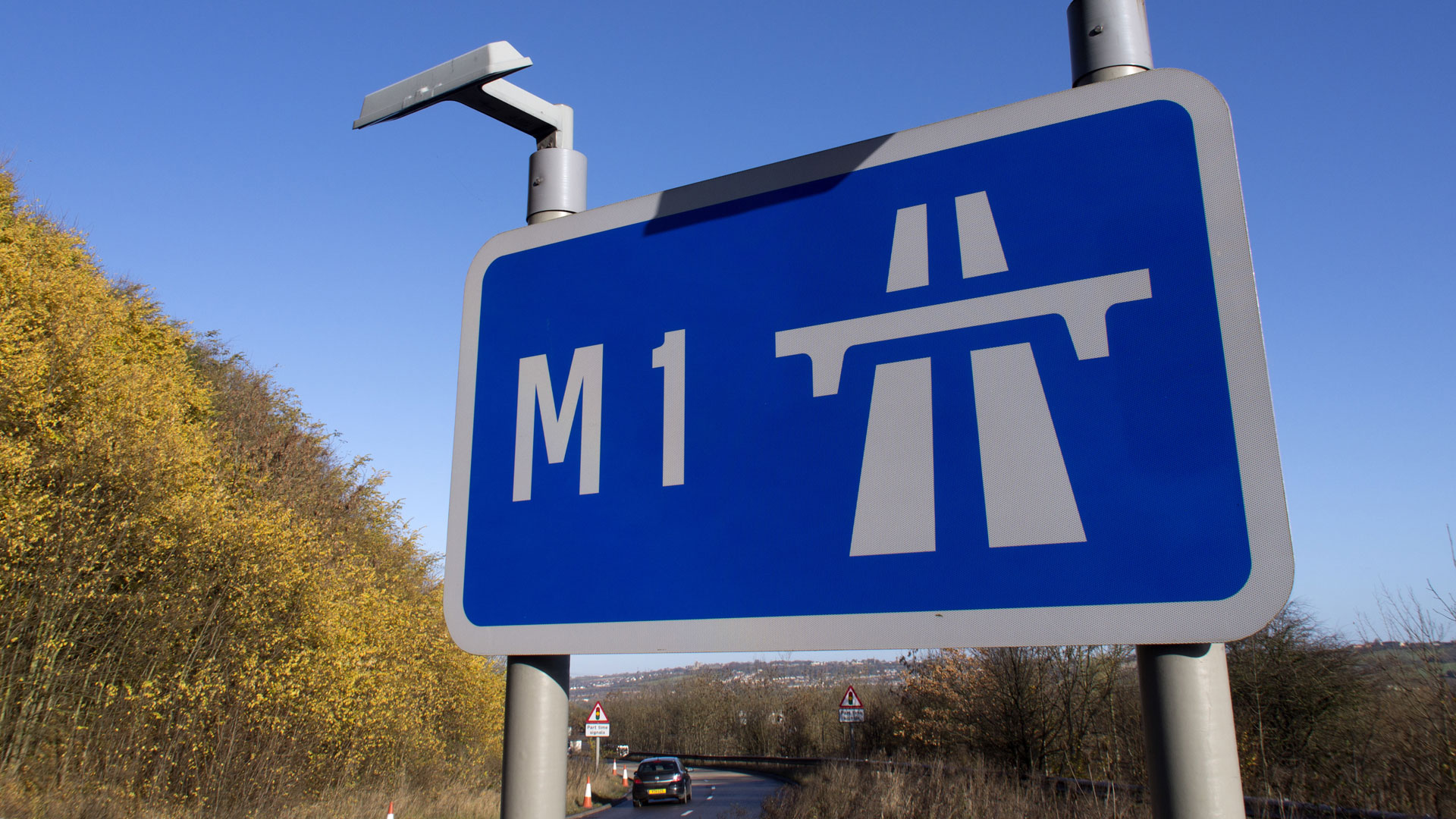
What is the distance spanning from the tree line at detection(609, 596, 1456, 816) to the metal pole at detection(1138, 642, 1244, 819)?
60 centimetres

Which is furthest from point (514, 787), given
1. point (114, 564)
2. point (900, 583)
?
point (114, 564)

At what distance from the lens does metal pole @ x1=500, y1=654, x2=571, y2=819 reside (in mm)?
1166

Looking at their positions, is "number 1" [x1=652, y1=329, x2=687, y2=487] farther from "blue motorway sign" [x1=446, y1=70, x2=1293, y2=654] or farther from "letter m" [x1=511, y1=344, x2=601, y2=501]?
"letter m" [x1=511, y1=344, x2=601, y2=501]

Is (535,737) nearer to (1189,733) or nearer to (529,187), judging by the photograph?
(1189,733)

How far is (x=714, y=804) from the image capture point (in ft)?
82.1

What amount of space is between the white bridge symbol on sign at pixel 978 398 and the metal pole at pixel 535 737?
547 mm

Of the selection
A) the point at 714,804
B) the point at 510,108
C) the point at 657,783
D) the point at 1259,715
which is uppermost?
the point at 510,108

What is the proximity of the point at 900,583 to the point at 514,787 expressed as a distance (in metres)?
0.67

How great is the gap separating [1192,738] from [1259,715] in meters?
A: 7.28

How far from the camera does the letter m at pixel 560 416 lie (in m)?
1.19

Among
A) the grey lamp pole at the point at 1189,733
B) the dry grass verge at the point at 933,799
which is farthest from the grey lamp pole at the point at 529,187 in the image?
the dry grass verge at the point at 933,799

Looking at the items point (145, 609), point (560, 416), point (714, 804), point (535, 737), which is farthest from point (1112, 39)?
point (714, 804)

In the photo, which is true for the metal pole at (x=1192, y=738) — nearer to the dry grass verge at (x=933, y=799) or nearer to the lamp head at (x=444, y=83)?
the lamp head at (x=444, y=83)

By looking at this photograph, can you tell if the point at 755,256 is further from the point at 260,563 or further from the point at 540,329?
the point at 260,563
